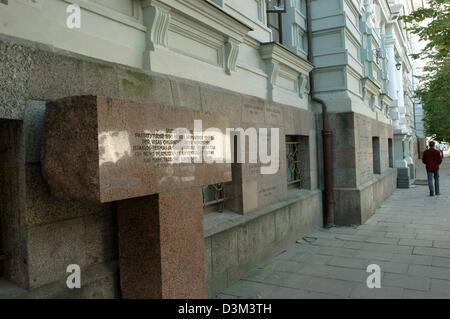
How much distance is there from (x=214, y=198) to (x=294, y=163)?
2.72 metres

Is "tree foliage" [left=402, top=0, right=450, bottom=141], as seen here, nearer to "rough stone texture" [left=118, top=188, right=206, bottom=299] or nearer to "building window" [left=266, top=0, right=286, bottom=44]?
"building window" [left=266, top=0, right=286, bottom=44]

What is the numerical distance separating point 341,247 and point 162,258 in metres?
3.88

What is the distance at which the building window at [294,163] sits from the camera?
647 cm

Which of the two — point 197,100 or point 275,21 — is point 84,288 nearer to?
point 197,100

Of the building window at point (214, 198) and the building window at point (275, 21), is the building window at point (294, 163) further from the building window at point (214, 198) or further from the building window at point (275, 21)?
the building window at point (214, 198)

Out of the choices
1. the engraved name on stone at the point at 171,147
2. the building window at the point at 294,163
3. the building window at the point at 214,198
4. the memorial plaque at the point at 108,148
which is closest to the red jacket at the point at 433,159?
the building window at the point at 294,163

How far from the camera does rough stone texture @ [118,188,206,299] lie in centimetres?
249

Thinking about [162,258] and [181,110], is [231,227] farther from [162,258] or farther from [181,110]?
[181,110]

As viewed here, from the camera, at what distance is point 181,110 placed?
257 centimetres

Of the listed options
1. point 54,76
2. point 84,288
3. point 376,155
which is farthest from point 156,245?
point 376,155

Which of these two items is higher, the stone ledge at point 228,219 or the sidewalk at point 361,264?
the stone ledge at point 228,219

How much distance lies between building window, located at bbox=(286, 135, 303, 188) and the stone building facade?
0.08 ft

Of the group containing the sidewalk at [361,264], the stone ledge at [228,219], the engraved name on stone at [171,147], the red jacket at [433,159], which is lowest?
the sidewalk at [361,264]
